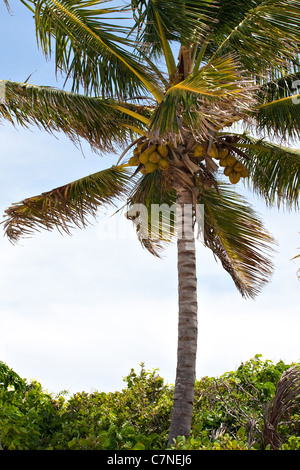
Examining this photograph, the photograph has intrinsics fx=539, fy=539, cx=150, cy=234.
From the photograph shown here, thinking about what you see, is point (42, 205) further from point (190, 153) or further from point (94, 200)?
point (190, 153)

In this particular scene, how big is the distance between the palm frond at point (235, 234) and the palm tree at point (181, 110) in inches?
0.9

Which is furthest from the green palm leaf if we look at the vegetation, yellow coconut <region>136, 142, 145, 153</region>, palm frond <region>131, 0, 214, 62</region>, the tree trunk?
the vegetation

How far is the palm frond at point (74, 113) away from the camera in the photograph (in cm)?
734

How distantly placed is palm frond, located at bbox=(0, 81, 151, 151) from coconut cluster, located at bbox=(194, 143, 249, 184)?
1.09 m

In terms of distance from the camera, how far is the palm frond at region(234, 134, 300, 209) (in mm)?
8125

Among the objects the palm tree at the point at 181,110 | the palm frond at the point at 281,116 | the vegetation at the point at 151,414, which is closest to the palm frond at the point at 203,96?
the palm tree at the point at 181,110

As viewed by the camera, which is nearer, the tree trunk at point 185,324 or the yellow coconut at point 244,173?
the tree trunk at point 185,324

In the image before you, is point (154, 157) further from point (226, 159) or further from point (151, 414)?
point (151, 414)

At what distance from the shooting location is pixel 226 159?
7.06 m

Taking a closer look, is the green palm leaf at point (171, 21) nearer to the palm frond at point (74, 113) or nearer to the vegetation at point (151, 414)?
the palm frond at point (74, 113)

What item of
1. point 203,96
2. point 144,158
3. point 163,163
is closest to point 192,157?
point 163,163

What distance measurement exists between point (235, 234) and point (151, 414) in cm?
322
